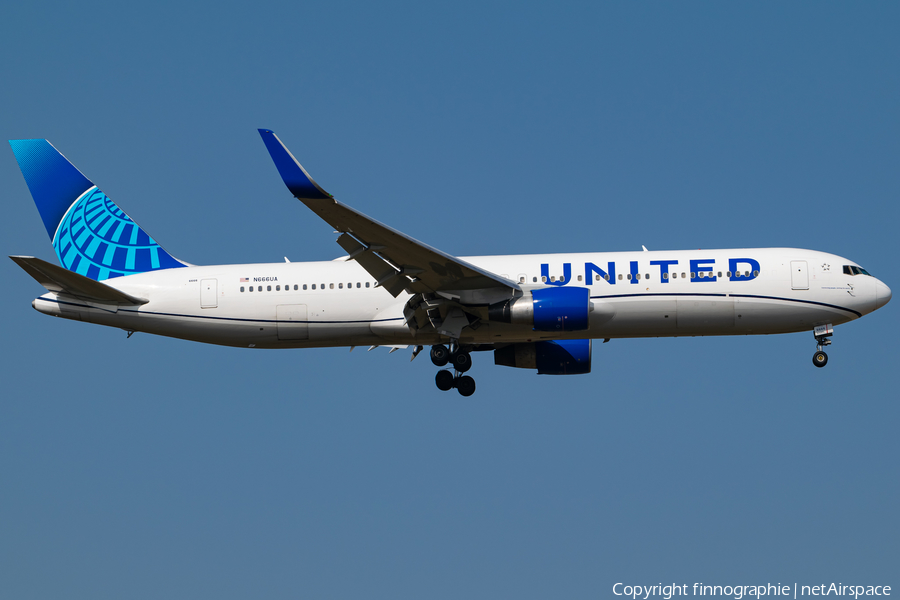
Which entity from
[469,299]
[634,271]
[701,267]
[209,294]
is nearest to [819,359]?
[701,267]

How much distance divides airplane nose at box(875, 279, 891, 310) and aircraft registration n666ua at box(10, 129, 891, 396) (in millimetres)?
45

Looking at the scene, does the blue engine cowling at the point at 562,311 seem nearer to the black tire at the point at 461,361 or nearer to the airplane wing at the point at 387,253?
the airplane wing at the point at 387,253

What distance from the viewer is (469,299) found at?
28578 mm

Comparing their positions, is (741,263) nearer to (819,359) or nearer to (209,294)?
(819,359)

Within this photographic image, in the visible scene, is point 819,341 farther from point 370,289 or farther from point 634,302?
point 370,289

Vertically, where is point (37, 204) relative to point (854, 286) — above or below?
above

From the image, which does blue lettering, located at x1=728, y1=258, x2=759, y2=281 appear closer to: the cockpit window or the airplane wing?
the cockpit window

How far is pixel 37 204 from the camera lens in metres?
33.8

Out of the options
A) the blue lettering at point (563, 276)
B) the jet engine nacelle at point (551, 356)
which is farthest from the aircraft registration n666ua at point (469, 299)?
the jet engine nacelle at point (551, 356)

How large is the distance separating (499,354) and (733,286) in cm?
859

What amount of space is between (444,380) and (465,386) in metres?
0.74

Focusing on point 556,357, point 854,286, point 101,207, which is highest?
point 101,207

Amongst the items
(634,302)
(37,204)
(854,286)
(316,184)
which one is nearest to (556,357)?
(634,302)

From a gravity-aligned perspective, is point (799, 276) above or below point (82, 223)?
below
